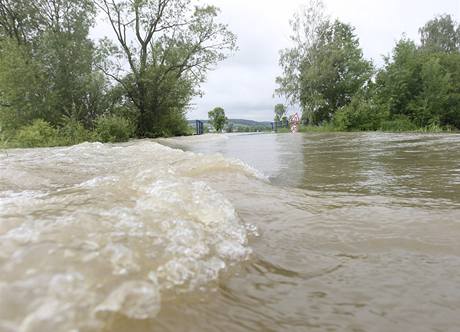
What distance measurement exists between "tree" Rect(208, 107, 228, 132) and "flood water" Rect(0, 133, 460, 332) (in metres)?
35.2

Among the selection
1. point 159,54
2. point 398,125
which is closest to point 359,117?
point 398,125

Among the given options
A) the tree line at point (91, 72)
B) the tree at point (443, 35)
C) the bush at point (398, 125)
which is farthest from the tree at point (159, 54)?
the tree at point (443, 35)

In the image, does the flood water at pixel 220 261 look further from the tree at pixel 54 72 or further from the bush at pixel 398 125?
the bush at pixel 398 125

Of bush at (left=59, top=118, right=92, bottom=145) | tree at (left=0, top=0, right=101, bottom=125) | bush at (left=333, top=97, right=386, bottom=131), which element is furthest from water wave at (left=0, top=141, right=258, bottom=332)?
bush at (left=333, top=97, right=386, bottom=131)

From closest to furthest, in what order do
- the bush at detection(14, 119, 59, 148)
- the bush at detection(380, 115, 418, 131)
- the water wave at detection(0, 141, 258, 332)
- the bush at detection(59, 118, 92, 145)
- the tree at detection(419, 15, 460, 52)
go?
the water wave at detection(0, 141, 258, 332)
the bush at detection(14, 119, 59, 148)
the bush at detection(59, 118, 92, 145)
the bush at detection(380, 115, 418, 131)
the tree at detection(419, 15, 460, 52)

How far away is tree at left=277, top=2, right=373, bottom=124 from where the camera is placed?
82.1 ft

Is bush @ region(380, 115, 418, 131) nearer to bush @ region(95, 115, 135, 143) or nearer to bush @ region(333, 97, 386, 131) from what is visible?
bush @ region(333, 97, 386, 131)

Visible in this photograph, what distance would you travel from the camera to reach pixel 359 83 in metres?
25.6

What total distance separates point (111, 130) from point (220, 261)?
12.8 metres

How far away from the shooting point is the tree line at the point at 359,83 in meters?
23.3

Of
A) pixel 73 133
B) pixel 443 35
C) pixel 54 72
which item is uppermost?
pixel 443 35

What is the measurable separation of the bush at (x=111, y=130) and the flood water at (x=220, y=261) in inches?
442

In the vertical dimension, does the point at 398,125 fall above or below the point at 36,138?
above

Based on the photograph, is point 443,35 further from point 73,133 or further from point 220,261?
point 220,261
